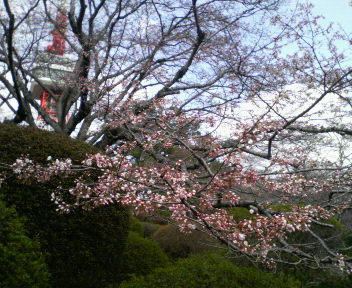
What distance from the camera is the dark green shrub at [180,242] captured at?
22.8 ft

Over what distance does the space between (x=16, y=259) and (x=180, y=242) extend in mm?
4580

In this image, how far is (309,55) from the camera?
5906 millimetres

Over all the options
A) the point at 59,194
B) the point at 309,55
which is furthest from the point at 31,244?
the point at 309,55

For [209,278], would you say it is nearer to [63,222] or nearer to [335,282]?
[63,222]

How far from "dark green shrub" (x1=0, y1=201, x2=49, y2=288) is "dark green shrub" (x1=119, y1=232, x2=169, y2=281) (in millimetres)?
2769

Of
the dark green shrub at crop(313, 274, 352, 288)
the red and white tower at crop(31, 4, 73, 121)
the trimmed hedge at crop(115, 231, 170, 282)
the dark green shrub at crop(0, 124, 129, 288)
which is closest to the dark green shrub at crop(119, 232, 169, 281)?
the trimmed hedge at crop(115, 231, 170, 282)

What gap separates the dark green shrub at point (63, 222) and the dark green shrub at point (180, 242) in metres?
2.43

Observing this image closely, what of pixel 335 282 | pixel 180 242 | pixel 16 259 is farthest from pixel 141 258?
pixel 16 259

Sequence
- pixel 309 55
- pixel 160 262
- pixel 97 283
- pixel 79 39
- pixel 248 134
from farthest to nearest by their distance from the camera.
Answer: pixel 79 39 < pixel 160 262 < pixel 309 55 < pixel 97 283 < pixel 248 134

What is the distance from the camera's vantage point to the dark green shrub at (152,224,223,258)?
274 inches

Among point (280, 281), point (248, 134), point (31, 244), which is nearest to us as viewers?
point (248, 134)

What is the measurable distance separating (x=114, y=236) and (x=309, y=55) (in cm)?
435

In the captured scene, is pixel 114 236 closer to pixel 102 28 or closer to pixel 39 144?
pixel 39 144

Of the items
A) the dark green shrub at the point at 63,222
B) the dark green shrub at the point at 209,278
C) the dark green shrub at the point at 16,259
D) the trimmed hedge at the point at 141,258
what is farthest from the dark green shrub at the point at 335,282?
the dark green shrub at the point at 16,259
